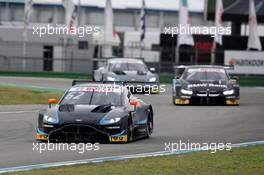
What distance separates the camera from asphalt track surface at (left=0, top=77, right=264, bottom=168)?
13700 mm

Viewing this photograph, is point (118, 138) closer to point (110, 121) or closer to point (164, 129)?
point (110, 121)

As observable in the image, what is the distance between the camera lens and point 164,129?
19297mm

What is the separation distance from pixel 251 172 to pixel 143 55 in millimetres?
38875

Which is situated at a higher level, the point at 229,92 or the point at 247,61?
the point at 247,61

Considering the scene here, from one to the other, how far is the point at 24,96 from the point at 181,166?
18.5 meters

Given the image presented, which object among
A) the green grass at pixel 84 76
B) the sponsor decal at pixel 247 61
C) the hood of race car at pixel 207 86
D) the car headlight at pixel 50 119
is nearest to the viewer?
the car headlight at pixel 50 119

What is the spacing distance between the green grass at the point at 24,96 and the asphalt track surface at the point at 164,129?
1679mm

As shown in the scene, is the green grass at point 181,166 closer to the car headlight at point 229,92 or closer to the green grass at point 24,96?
the car headlight at point 229,92

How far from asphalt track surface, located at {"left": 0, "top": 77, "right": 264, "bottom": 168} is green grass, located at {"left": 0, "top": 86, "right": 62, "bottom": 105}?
168 cm

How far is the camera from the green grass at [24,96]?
28.3 metres

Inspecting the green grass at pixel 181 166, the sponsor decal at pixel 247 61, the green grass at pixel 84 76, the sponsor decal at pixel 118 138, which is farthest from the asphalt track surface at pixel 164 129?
the sponsor decal at pixel 247 61

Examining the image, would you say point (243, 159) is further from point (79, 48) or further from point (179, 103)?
point (79, 48)

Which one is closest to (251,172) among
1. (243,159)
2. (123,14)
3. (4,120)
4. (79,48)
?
(243,159)

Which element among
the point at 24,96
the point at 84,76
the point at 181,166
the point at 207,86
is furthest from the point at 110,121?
the point at 84,76
